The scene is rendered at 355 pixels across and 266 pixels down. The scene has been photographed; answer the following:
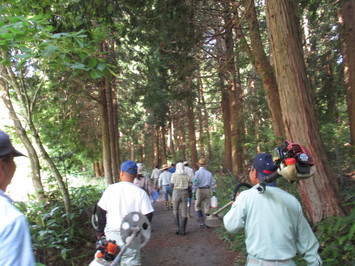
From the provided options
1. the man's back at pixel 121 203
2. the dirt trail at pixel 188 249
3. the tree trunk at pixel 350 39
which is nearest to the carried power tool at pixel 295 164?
the man's back at pixel 121 203

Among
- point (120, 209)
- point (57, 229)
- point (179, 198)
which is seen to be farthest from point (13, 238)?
point (179, 198)

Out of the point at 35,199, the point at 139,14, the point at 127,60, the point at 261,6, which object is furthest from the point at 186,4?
the point at 35,199

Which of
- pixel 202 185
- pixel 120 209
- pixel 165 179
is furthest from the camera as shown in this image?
pixel 165 179

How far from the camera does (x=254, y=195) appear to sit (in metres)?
2.54

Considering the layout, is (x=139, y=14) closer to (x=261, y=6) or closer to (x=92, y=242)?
(x=261, y=6)

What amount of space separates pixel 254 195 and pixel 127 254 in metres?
1.98

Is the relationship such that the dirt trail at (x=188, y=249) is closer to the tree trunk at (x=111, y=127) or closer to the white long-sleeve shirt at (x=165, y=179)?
the white long-sleeve shirt at (x=165, y=179)

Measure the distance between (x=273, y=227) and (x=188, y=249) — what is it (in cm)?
535

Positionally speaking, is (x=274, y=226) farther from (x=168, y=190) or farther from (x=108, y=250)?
(x=168, y=190)

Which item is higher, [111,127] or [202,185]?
[111,127]

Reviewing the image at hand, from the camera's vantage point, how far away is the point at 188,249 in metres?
7.27

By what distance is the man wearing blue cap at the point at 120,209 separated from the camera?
140 inches

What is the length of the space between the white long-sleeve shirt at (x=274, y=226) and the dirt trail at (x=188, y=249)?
423cm

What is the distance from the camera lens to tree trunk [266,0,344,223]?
17.1 feet
